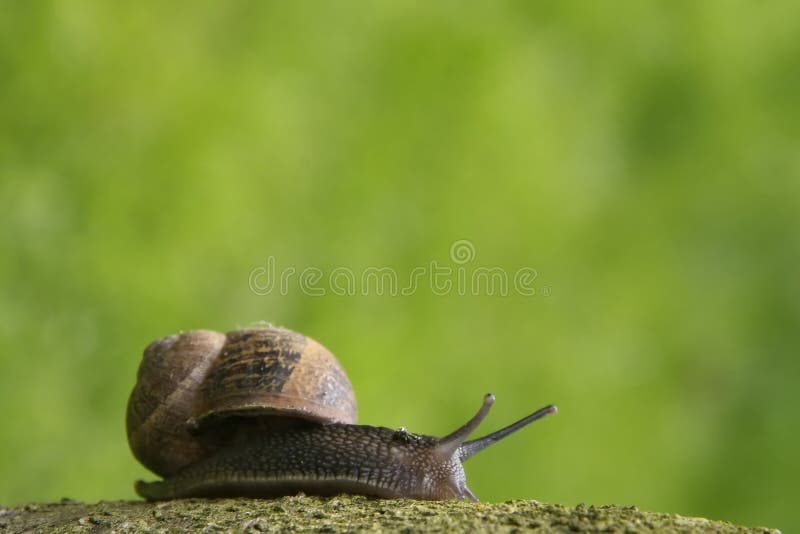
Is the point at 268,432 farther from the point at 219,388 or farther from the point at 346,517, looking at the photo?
the point at 346,517

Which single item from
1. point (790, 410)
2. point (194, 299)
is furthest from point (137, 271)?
point (790, 410)

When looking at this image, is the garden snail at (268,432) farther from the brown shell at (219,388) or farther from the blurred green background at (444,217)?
the blurred green background at (444,217)

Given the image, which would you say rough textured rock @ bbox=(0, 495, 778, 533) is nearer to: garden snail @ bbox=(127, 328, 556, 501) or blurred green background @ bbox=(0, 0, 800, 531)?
garden snail @ bbox=(127, 328, 556, 501)

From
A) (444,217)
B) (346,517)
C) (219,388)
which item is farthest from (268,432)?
(444,217)

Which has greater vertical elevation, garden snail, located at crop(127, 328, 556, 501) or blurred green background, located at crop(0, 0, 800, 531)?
blurred green background, located at crop(0, 0, 800, 531)

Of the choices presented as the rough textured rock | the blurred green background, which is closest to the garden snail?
the rough textured rock

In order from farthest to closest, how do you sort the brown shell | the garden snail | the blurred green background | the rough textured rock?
the blurred green background, the brown shell, the garden snail, the rough textured rock
